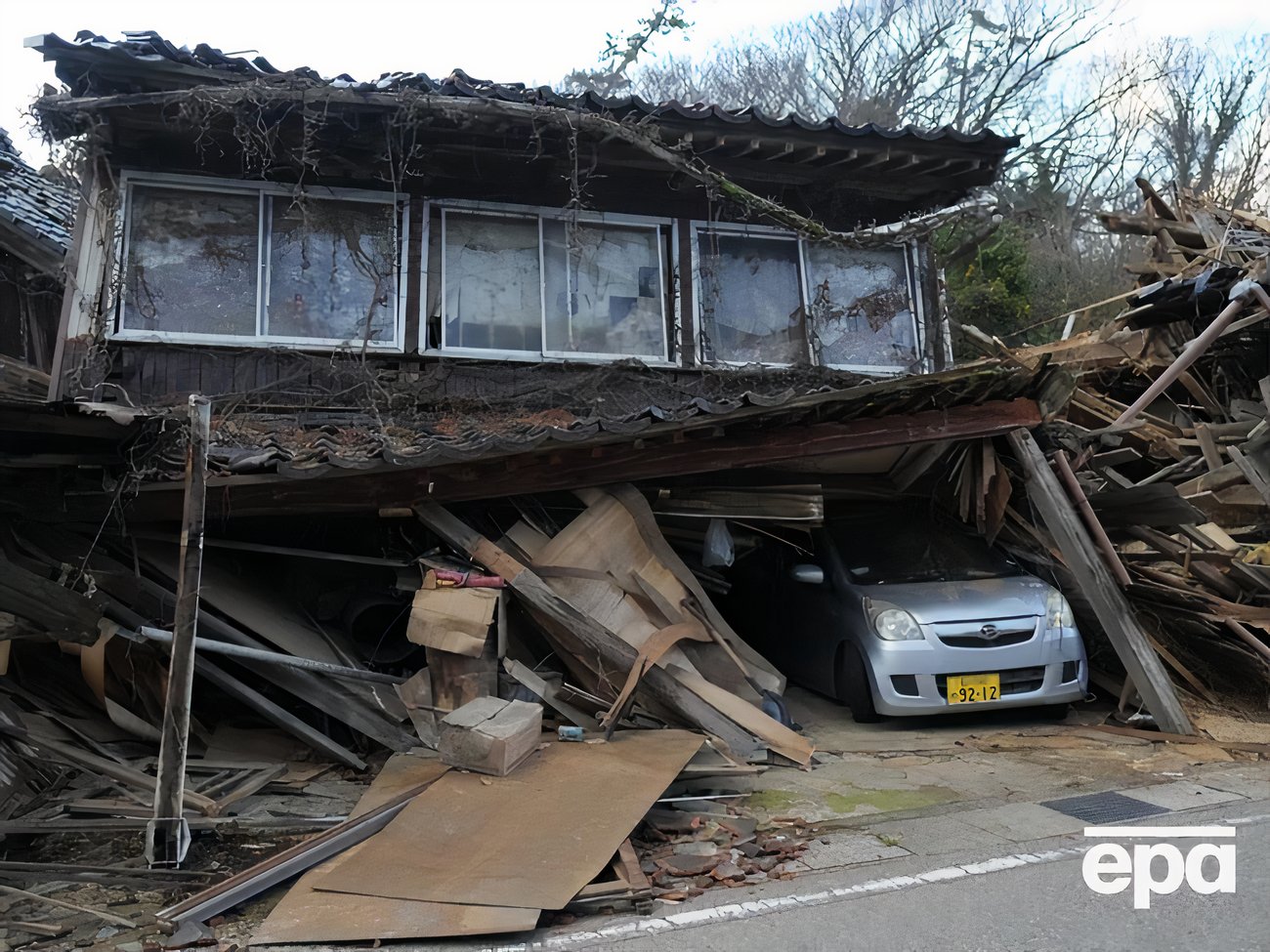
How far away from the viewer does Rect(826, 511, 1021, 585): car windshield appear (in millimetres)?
7613

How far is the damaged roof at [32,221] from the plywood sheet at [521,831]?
27.9 feet

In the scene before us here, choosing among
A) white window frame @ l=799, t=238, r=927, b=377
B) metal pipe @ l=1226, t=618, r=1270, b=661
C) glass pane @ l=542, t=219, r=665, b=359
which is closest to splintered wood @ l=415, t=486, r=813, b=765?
glass pane @ l=542, t=219, r=665, b=359

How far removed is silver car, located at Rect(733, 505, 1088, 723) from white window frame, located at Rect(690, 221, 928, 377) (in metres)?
1.67

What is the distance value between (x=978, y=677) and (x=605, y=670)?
2858 millimetres

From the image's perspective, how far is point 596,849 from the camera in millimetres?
4117

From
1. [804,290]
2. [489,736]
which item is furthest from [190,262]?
[804,290]

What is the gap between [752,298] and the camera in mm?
9312

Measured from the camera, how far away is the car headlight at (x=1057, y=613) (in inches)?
278

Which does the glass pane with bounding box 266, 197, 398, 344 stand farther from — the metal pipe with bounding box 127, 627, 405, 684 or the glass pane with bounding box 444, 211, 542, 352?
the metal pipe with bounding box 127, 627, 405, 684

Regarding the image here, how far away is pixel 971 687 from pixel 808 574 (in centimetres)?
151

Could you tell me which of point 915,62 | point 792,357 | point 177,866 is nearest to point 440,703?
→ point 177,866

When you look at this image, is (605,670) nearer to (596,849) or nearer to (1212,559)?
(596,849)

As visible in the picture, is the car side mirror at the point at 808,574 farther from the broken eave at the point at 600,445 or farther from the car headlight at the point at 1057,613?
the car headlight at the point at 1057,613
